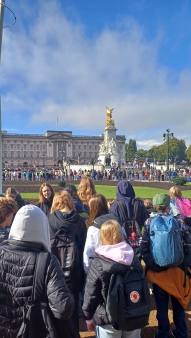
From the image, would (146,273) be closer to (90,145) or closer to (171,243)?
(171,243)

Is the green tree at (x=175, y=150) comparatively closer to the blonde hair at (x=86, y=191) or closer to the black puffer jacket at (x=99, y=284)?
the blonde hair at (x=86, y=191)

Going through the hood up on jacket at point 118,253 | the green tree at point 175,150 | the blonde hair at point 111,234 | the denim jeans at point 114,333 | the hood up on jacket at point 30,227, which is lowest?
the denim jeans at point 114,333

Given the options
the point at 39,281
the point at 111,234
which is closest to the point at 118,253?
the point at 111,234

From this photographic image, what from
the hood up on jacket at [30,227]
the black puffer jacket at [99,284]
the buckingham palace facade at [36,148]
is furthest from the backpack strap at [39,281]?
the buckingham palace facade at [36,148]

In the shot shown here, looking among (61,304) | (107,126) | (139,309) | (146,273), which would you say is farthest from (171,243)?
(107,126)

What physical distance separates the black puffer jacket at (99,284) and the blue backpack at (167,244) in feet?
2.28

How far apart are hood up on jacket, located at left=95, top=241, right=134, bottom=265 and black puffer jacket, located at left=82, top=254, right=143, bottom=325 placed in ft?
0.11

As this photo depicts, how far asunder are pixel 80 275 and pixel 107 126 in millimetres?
68762

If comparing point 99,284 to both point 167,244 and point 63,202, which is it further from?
point 63,202

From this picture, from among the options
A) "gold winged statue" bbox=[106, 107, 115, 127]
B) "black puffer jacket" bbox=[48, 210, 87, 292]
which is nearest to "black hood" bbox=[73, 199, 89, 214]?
"black puffer jacket" bbox=[48, 210, 87, 292]

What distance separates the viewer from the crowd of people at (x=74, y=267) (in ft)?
7.85

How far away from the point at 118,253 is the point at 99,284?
338 mm

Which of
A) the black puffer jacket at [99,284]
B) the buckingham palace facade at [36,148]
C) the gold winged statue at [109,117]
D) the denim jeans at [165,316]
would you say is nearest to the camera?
the black puffer jacket at [99,284]

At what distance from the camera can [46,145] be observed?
4749 inches
